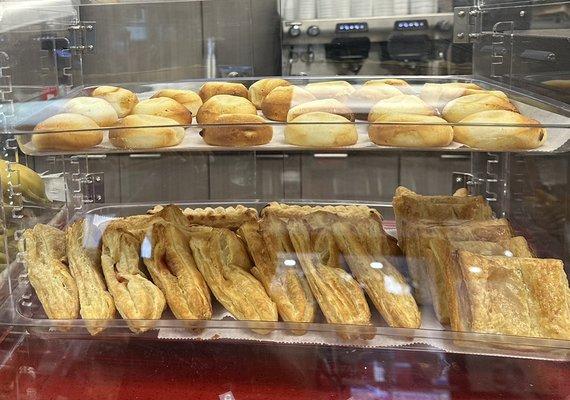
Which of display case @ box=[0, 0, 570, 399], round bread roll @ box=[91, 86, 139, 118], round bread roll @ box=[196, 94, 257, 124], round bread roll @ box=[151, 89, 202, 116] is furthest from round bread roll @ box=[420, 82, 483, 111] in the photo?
round bread roll @ box=[91, 86, 139, 118]

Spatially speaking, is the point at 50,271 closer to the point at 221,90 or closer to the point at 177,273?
the point at 177,273

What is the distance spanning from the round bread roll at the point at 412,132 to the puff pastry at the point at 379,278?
22cm

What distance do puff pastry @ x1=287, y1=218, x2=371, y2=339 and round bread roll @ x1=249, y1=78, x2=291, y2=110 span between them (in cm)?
25

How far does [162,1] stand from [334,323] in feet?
2.39

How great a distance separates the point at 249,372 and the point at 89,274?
0.34 meters

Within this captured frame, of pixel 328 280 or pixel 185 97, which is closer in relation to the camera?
pixel 328 280

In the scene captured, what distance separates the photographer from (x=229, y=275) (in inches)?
46.4

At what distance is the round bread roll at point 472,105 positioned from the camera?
1.14 m

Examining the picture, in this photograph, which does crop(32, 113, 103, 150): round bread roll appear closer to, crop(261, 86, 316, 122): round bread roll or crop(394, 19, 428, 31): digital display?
crop(261, 86, 316, 122): round bread roll

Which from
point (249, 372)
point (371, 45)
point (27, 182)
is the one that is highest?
point (371, 45)

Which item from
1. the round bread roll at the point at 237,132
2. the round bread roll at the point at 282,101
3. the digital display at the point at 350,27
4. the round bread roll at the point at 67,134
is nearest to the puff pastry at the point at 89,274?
the round bread roll at the point at 67,134

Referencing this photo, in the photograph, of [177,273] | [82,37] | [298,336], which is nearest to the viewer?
[298,336]

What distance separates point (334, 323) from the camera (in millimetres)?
1073

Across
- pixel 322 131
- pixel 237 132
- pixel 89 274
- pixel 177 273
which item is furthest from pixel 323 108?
pixel 89 274
